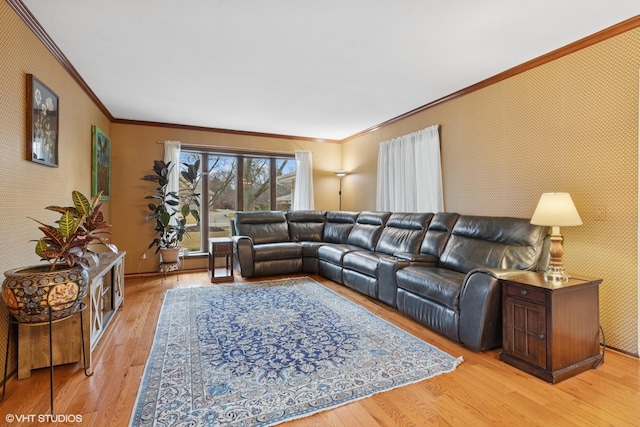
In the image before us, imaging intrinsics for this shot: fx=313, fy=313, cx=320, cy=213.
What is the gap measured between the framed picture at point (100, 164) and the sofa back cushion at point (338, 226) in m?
3.40

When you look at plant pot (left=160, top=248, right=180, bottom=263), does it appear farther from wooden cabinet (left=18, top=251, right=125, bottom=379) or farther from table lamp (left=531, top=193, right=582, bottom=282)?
table lamp (left=531, top=193, right=582, bottom=282)

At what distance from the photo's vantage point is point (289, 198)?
636cm

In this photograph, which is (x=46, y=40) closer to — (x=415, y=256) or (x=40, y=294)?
(x=40, y=294)

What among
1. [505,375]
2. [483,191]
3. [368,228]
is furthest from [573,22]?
[368,228]

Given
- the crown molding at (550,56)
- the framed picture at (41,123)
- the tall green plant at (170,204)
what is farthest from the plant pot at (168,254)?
the crown molding at (550,56)

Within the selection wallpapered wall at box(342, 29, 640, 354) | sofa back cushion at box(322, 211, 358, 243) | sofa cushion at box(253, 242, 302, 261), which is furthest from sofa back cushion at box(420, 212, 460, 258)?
sofa cushion at box(253, 242, 302, 261)

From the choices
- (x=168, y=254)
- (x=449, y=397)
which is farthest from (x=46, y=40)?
(x=449, y=397)

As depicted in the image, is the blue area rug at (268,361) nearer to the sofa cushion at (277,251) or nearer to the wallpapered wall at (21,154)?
the wallpapered wall at (21,154)

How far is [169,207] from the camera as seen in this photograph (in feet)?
17.4

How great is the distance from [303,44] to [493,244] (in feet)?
8.29

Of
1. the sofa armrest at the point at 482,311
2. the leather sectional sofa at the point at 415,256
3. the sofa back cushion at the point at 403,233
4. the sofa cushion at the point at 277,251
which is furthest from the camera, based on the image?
the sofa cushion at the point at 277,251

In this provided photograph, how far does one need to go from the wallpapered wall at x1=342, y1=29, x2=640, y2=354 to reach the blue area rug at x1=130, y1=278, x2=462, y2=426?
1475mm

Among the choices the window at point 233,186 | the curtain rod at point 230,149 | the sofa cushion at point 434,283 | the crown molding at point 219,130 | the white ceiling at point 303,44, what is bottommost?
the sofa cushion at point 434,283

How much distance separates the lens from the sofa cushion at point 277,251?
4.77 meters
